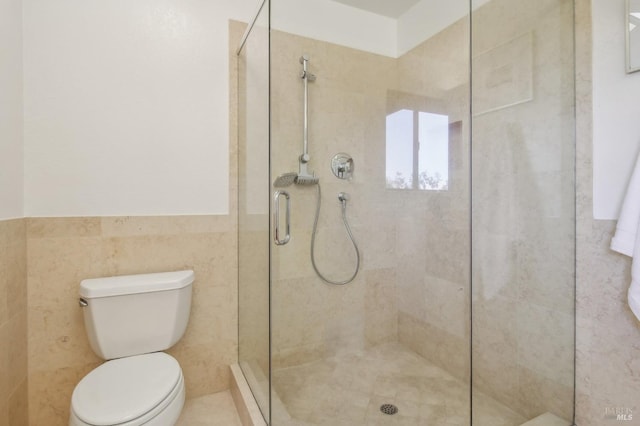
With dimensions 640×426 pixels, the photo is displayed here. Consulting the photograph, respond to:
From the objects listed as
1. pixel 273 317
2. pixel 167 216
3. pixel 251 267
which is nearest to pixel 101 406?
pixel 273 317

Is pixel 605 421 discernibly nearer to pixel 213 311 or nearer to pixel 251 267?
pixel 251 267

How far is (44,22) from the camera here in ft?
4.98

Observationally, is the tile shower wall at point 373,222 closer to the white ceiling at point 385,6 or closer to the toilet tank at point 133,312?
the white ceiling at point 385,6

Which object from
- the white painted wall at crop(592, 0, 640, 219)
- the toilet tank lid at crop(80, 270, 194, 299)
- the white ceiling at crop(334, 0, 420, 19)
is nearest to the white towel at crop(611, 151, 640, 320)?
the white painted wall at crop(592, 0, 640, 219)

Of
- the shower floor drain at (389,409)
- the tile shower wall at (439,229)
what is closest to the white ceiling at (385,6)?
the tile shower wall at (439,229)

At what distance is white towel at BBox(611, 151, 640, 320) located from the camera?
114 centimetres

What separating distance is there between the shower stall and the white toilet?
1.31ft

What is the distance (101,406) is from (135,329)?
1.43 feet

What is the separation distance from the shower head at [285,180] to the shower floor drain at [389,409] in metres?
1.24

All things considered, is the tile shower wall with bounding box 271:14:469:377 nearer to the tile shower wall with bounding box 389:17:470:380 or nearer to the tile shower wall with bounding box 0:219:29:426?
the tile shower wall with bounding box 389:17:470:380

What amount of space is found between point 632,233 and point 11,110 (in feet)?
8.40

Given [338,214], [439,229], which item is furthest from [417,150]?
[338,214]

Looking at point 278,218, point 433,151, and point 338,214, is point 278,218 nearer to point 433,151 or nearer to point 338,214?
point 338,214

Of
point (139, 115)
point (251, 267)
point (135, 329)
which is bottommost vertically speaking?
point (135, 329)
